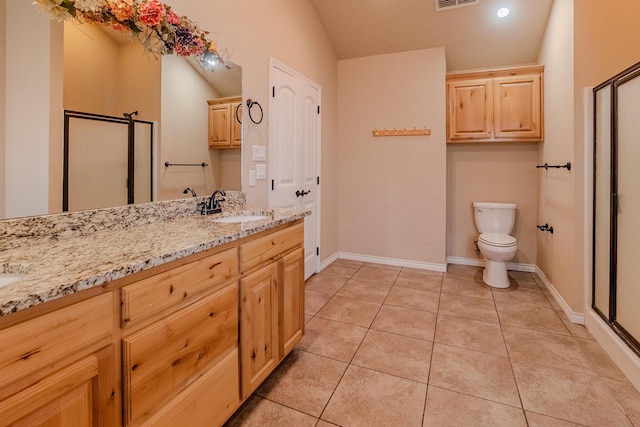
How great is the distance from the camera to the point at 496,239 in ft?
10.8

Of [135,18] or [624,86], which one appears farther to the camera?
[624,86]

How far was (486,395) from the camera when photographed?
5.65ft

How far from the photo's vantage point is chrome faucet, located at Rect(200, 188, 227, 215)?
2.10 m

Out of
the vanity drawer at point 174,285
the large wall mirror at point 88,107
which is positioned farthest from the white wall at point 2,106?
the vanity drawer at point 174,285

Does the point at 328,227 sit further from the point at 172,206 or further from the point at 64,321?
the point at 64,321

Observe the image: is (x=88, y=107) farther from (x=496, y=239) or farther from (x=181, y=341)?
(x=496, y=239)

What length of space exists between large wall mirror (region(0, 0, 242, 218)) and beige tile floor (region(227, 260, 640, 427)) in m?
1.32

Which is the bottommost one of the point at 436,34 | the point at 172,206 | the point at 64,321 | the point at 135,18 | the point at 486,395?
the point at 486,395

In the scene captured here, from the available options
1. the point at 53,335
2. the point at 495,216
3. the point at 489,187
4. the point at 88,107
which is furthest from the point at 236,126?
the point at 489,187

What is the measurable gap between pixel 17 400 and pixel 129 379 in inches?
11.2

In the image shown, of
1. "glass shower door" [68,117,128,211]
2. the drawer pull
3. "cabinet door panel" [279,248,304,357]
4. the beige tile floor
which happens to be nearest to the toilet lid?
the beige tile floor

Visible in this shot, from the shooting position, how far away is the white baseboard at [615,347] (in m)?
1.77

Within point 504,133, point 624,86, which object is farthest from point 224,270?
point 504,133

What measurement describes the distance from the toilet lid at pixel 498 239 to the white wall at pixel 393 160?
53cm
